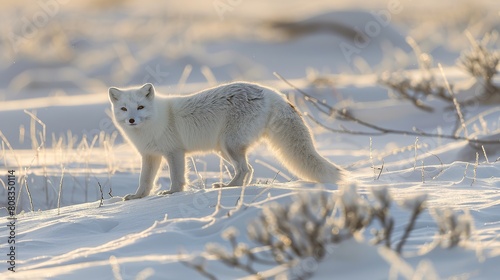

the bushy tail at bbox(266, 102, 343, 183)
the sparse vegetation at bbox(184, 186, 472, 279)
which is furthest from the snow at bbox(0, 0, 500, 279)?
the bushy tail at bbox(266, 102, 343, 183)

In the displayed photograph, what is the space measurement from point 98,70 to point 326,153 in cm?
1015

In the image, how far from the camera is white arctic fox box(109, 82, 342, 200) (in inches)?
189

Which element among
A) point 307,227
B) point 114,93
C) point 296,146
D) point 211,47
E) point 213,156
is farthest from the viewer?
point 211,47

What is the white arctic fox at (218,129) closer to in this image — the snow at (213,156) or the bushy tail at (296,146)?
the bushy tail at (296,146)

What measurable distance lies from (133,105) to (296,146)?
1.07 metres

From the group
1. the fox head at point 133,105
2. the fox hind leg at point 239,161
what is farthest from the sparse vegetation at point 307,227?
the fox head at point 133,105

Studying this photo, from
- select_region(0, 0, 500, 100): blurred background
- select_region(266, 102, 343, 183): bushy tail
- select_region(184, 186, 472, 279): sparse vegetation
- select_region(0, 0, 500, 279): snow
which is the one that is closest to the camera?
select_region(184, 186, 472, 279): sparse vegetation

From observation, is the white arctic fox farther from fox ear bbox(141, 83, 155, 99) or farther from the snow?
the snow

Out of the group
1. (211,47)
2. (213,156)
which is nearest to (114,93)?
(213,156)

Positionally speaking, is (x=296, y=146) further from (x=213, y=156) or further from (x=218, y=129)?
(x=213, y=156)

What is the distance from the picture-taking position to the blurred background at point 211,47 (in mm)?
16766

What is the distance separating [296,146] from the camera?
479 centimetres

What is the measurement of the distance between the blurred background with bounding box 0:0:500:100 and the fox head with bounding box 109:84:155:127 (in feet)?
27.3

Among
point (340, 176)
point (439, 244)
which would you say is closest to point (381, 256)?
point (439, 244)
